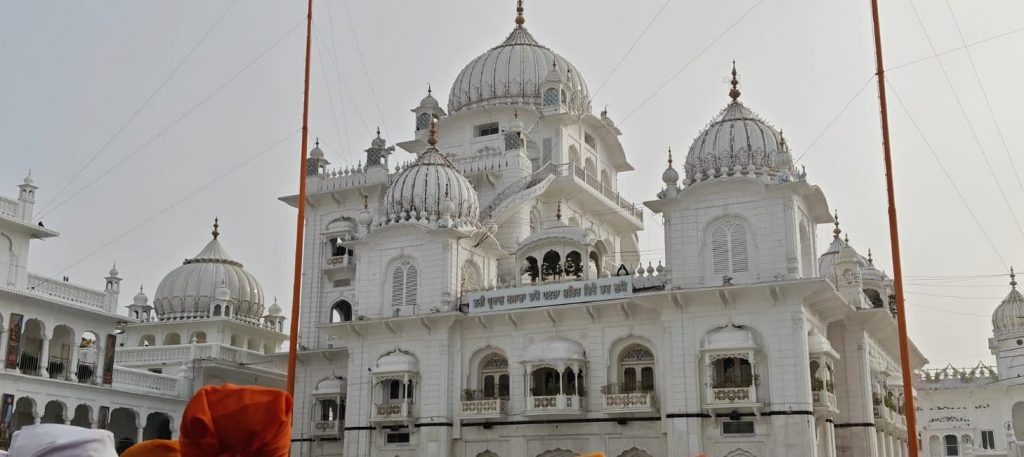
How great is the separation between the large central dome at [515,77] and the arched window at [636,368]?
1273 cm

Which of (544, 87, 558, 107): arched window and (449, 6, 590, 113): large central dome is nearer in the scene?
(544, 87, 558, 107): arched window

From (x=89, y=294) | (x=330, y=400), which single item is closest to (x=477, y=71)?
(x=330, y=400)

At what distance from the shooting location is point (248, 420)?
4738 mm

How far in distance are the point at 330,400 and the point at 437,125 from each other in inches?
490

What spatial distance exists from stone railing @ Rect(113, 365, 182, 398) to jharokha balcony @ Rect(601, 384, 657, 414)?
57.8 ft

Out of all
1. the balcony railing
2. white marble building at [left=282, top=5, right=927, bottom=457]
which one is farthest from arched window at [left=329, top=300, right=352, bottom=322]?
the balcony railing

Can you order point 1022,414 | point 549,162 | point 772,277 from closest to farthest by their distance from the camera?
point 772,277
point 549,162
point 1022,414

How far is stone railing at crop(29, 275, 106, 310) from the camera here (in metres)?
33.2

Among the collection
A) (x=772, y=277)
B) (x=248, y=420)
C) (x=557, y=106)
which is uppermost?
(x=557, y=106)

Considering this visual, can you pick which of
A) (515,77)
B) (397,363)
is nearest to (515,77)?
(515,77)

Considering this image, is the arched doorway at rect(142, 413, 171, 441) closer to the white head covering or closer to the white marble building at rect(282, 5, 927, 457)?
the white marble building at rect(282, 5, 927, 457)

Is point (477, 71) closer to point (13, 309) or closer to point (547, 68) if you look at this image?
point (547, 68)

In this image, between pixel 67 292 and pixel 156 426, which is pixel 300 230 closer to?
pixel 67 292

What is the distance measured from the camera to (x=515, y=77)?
42.4 metres
